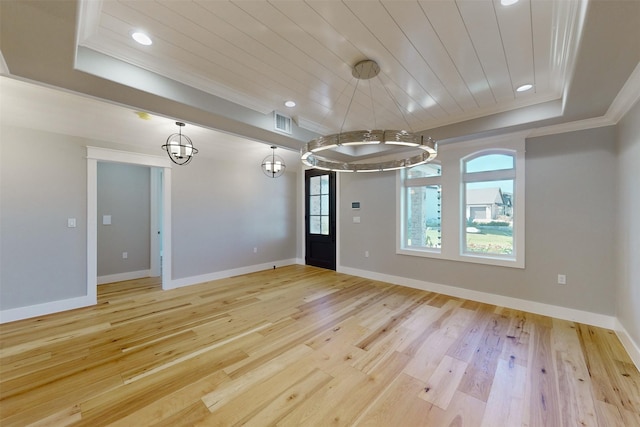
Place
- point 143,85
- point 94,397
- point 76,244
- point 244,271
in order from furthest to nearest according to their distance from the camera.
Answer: point 244,271
point 76,244
point 143,85
point 94,397

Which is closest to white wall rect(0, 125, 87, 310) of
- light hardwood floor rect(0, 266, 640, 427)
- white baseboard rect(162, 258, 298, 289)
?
light hardwood floor rect(0, 266, 640, 427)

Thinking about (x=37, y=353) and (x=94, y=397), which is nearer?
(x=94, y=397)

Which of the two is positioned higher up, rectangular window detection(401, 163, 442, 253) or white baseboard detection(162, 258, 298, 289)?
rectangular window detection(401, 163, 442, 253)

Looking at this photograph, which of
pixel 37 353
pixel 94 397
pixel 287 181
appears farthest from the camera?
pixel 287 181

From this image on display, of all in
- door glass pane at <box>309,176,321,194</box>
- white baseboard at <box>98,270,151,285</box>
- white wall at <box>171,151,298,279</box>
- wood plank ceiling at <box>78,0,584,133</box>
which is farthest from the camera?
door glass pane at <box>309,176,321,194</box>

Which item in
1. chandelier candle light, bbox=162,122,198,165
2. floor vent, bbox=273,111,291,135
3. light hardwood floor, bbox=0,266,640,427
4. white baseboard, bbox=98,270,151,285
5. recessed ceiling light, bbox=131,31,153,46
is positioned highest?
recessed ceiling light, bbox=131,31,153,46

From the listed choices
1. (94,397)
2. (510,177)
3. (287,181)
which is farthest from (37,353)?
(510,177)

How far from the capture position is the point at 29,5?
1.31 m

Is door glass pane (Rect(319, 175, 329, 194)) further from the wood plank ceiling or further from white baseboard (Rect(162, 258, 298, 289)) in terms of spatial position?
→ the wood plank ceiling

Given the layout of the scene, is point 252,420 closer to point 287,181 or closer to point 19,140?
point 19,140

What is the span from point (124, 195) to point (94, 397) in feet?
14.4

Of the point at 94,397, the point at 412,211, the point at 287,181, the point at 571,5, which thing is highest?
the point at 571,5

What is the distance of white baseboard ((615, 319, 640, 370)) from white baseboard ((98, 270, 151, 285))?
730 cm

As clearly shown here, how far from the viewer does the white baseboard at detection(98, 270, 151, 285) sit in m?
4.85
